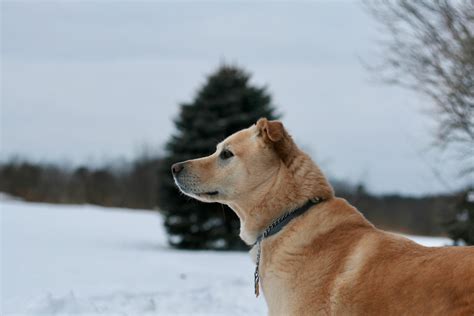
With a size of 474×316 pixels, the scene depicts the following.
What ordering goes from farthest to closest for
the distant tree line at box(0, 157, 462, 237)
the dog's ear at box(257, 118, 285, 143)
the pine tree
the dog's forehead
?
the distant tree line at box(0, 157, 462, 237), the pine tree, the dog's forehead, the dog's ear at box(257, 118, 285, 143)

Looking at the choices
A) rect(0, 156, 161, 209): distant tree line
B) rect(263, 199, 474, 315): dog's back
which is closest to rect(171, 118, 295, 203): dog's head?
rect(263, 199, 474, 315): dog's back

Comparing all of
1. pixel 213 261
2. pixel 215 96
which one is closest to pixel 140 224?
pixel 215 96

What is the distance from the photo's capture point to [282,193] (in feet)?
13.9

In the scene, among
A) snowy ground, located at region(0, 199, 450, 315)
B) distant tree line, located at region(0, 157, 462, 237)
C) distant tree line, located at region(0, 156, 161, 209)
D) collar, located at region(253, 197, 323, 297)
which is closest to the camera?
collar, located at region(253, 197, 323, 297)

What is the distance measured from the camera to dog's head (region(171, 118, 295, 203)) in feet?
14.1

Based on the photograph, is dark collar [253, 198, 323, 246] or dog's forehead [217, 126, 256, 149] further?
dog's forehead [217, 126, 256, 149]

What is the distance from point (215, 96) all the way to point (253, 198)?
11451mm

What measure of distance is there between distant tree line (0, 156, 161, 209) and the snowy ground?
13.6 meters

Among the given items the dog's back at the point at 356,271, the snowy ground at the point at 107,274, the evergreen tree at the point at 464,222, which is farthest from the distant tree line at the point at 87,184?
the dog's back at the point at 356,271

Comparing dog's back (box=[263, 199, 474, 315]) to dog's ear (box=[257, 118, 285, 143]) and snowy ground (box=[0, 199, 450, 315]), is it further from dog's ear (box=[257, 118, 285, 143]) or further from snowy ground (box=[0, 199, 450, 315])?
snowy ground (box=[0, 199, 450, 315])

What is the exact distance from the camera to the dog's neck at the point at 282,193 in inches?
164

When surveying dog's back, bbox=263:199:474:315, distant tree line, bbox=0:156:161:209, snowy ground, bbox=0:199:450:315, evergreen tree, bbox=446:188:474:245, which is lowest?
distant tree line, bbox=0:156:161:209

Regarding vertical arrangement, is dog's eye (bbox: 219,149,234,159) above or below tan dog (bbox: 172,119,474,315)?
above

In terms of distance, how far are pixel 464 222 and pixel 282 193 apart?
6.22 m
